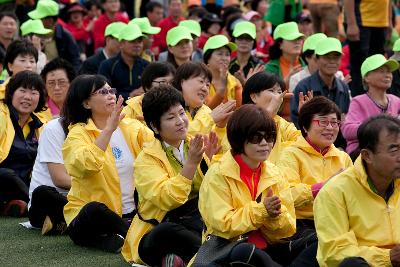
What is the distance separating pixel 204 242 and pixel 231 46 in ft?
14.8

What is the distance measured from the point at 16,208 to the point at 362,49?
3.78 m

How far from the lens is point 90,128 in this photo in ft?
21.1

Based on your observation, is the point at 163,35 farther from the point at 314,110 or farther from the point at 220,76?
the point at 314,110

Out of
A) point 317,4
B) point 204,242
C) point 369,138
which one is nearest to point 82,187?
point 204,242

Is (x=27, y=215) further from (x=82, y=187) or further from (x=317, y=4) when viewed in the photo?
(x=317, y=4)

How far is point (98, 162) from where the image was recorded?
6203mm

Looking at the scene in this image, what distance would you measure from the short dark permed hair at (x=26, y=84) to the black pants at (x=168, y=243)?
7.37ft

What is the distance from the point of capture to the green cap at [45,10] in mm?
11766

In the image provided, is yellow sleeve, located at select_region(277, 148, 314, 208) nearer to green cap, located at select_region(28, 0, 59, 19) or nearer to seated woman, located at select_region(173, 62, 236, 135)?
seated woman, located at select_region(173, 62, 236, 135)

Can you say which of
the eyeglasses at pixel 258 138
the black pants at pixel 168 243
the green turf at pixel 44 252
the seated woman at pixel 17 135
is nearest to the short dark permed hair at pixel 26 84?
the seated woman at pixel 17 135

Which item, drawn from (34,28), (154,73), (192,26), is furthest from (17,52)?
(192,26)

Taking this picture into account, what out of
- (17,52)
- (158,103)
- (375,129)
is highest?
(375,129)

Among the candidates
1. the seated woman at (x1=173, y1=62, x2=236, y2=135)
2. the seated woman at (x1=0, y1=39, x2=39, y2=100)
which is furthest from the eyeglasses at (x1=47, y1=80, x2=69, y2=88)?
the seated woman at (x1=173, y1=62, x2=236, y2=135)

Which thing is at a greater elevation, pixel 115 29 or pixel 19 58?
pixel 19 58
